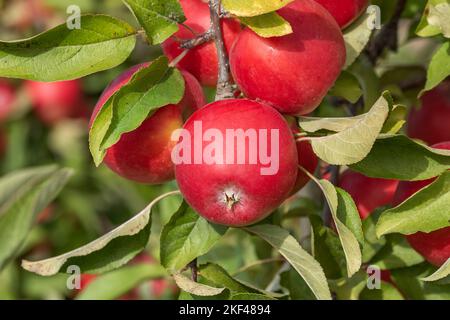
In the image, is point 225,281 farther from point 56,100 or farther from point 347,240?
point 56,100

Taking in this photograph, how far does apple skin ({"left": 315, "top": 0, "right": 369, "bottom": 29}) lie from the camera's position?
43.1 inches

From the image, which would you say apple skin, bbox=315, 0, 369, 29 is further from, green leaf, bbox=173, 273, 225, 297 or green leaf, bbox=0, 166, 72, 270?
green leaf, bbox=0, 166, 72, 270

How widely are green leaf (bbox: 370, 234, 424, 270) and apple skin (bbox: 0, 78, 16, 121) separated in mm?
1839

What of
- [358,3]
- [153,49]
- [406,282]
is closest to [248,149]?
[358,3]

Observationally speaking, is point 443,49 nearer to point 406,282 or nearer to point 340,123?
point 340,123

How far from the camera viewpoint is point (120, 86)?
1043 millimetres

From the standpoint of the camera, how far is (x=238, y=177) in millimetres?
955

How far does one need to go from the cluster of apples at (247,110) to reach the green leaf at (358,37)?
4 centimetres

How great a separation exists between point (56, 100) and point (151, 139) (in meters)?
1.77

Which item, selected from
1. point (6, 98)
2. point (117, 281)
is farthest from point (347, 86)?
point (6, 98)

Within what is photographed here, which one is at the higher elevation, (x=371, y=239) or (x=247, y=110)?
(x=247, y=110)

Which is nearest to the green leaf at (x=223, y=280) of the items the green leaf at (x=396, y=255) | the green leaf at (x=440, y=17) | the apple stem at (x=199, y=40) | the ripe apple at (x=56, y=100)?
the green leaf at (x=396, y=255)

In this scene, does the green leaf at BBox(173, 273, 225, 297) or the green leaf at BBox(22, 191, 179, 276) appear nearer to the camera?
the green leaf at BBox(173, 273, 225, 297)

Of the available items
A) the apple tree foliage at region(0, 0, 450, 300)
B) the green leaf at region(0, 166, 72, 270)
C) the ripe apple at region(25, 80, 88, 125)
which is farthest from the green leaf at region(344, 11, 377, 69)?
the ripe apple at region(25, 80, 88, 125)
